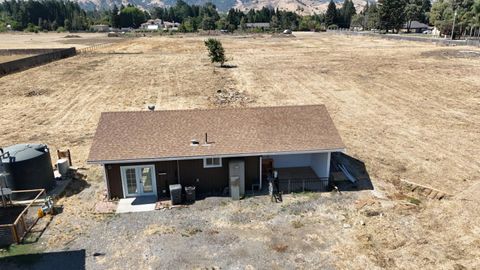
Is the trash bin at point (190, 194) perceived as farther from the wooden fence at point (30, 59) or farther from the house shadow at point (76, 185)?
the wooden fence at point (30, 59)

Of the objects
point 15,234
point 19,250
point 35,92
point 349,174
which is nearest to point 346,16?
point 35,92

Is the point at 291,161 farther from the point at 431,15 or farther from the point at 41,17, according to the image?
the point at 41,17

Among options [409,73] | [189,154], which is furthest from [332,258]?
[409,73]

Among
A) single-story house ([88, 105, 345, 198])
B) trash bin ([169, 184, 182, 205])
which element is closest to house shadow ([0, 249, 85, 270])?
single-story house ([88, 105, 345, 198])

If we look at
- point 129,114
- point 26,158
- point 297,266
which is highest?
point 129,114

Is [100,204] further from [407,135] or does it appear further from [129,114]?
[407,135]

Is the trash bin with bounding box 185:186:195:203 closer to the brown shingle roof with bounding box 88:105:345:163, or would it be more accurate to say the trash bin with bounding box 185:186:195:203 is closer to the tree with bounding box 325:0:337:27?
the brown shingle roof with bounding box 88:105:345:163

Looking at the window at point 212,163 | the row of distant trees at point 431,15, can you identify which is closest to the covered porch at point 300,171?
the window at point 212,163
